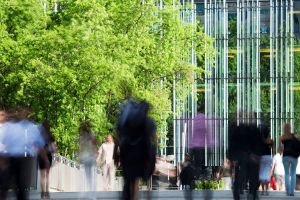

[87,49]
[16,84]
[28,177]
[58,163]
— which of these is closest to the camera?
[28,177]

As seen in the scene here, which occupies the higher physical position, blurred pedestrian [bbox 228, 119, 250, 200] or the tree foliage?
the tree foliage

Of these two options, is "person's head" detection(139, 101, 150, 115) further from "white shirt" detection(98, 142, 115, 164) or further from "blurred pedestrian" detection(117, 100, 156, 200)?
"white shirt" detection(98, 142, 115, 164)

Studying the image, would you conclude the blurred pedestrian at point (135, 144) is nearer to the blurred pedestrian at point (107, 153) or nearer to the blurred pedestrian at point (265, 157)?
the blurred pedestrian at point (265, 157)

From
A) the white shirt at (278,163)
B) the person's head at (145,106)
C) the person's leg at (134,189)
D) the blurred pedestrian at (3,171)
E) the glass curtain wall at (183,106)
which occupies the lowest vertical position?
the person's leg at (134,189)

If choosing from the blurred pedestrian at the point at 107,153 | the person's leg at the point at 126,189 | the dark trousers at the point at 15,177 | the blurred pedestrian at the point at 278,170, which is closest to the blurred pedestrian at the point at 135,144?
the person's leg at the point at 126,189

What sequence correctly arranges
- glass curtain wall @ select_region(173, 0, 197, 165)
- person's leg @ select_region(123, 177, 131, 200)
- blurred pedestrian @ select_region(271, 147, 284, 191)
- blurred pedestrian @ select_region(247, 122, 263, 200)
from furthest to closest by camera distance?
1. glass curtain wall @ select_region(173, 0, 197, 165)
2. blurred pedestrian @ select_region(271, 147, 284, 191)
3. blurred pedestrian @ select_region(247, 122, 263, 200)
4. person's leg @ select_region(123, 177, 131, 200)

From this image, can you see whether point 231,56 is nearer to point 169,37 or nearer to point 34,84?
point 169,37

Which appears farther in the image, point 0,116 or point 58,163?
point 58,163

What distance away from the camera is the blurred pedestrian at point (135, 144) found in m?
18.6

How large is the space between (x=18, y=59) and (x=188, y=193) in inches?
1133

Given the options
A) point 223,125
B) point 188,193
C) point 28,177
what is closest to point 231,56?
point 223,125

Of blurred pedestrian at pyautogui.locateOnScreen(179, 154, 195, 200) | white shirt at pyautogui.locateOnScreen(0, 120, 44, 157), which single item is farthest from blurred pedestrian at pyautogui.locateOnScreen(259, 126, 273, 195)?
white shirt at pyautogui.locateOnScreen(0, 120, 44, 157)

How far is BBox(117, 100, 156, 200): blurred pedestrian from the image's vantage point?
18609 millimetres

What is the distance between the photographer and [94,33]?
166 feet
